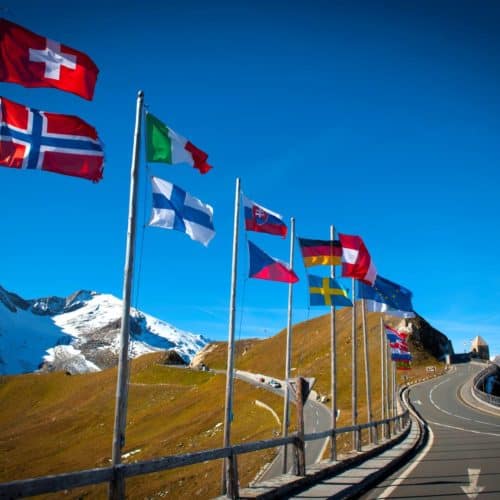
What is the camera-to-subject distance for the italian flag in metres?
13.6

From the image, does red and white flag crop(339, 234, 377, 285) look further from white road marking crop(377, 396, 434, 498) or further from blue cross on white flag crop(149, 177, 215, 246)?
blue cross on white flag crop(149, 177, 215, 246)

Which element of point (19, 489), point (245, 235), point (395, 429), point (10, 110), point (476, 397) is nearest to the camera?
point (19, 489)

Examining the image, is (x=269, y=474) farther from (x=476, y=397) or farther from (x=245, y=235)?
(x=476, y=397)

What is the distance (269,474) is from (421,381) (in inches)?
3105

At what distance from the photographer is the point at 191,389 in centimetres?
14088

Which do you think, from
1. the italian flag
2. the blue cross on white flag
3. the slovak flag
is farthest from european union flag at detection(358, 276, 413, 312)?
the italian flag

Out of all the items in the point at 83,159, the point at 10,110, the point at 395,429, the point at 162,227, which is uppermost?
the point at 10,110

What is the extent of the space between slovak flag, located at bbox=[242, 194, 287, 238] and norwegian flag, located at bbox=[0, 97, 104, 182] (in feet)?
27.2

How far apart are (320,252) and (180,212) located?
11.6m

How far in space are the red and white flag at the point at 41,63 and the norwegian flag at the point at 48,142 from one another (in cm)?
61

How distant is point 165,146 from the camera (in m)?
13.9

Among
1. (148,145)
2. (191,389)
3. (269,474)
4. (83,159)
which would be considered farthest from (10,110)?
(191,389)

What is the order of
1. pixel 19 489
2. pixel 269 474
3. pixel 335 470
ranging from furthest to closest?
pixel 269 474
pixel 335 470
pixel 19 489

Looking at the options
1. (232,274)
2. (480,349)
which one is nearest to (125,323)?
(232,274)
